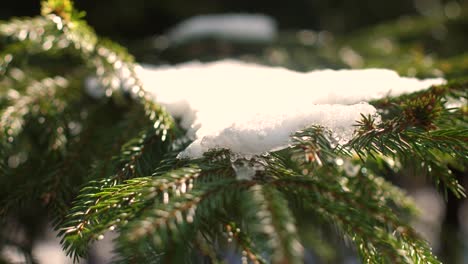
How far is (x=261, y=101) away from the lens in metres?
0.87

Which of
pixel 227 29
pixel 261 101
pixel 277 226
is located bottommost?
pixel 277 226

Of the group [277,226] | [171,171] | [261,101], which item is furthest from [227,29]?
[277,226]

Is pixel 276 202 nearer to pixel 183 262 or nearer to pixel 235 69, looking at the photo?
pixel 183 262

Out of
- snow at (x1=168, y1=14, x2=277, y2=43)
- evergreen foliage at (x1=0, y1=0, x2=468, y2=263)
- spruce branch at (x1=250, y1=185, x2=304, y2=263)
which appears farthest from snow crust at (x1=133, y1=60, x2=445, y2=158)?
snow at (x1=168, y1=14, x2=277, y2=43)

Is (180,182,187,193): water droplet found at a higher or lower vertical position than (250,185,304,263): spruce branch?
higher

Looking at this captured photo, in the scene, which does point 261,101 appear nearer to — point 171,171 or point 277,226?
point 171,171

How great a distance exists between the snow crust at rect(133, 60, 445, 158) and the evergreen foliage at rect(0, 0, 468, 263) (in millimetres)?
29

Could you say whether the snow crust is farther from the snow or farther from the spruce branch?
the snow

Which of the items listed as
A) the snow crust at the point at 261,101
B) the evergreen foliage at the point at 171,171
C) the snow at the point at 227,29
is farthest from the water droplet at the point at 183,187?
the snow at the point at 227,29

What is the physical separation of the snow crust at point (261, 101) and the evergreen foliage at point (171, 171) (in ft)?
0.10

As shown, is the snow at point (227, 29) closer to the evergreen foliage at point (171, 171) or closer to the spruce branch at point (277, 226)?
the evergreen foliage at point (171, 171)

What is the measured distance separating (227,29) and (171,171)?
1344mm

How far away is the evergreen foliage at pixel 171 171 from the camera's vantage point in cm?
57

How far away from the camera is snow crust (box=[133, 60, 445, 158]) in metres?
0.68
